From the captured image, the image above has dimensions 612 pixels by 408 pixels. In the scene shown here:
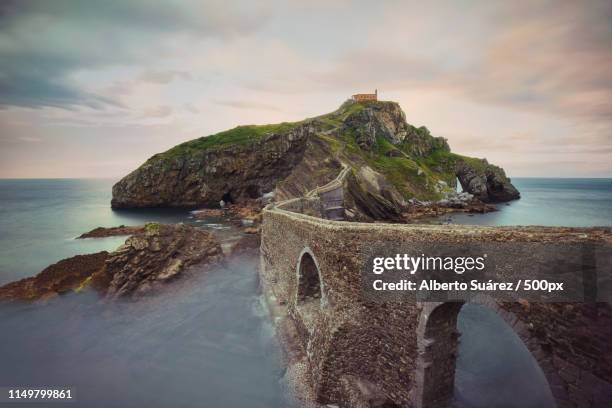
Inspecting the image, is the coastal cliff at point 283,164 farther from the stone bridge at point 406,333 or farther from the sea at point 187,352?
the stone bridge at point 406,333

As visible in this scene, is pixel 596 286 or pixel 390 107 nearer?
pixel 596 286

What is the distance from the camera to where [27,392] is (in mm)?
15500

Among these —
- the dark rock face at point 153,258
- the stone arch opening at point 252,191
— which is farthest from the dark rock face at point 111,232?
the stone arch opening at point 252,191

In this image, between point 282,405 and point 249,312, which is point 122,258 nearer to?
point 249,312

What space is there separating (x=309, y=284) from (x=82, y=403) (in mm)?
11473

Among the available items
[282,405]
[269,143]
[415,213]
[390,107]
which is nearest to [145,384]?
[282,405]

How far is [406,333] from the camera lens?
10.2 m

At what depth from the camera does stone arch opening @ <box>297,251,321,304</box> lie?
1612 cm

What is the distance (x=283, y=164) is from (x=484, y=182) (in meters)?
52.2

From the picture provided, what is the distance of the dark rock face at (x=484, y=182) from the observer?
80.4 m

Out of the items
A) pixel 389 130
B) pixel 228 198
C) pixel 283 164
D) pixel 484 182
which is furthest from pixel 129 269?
pixel 484 182

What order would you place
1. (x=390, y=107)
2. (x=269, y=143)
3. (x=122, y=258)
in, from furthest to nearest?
(x=390, y=107) < (x=269, y=143) < (x=122, y=258)

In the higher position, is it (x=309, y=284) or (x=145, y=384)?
(x=309, y=284)

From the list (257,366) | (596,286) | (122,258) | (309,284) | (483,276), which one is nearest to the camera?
(596,286)
